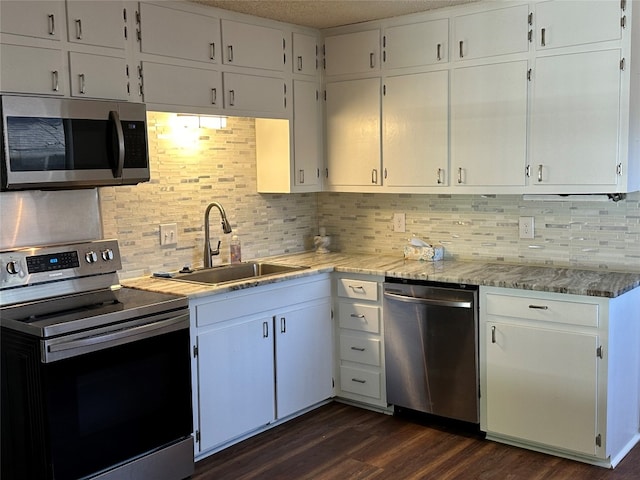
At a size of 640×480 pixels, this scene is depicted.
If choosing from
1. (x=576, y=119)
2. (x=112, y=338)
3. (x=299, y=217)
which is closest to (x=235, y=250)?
(x=299, y=217)

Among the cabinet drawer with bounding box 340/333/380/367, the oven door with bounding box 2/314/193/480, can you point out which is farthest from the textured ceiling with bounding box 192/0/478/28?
the cabinet drawer with bounding box 340/333/380/367

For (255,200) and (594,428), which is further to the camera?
(255,200)

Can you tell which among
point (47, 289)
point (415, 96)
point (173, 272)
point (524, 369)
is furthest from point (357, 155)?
point (47, 289)

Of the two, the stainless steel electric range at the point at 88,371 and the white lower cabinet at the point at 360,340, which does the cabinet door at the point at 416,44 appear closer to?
the white lower cabinet at the point at 360,340

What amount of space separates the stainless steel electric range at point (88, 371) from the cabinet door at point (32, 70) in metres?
0.69

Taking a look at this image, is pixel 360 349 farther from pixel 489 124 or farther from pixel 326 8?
pixel 326 8

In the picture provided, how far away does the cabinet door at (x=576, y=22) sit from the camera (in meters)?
3.26

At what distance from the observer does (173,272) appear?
A: 3.77 meters

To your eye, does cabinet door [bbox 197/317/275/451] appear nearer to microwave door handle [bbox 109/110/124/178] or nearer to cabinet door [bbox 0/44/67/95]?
microwave door handle [bbox 109/110/124/178]

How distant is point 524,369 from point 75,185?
2278mm

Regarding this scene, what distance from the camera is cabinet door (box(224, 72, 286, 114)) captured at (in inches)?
147

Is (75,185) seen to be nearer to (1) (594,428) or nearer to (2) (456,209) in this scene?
(2) (456,209)

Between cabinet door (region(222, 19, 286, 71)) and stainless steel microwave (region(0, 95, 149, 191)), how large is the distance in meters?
0.78

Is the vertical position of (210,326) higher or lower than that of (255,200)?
lower
